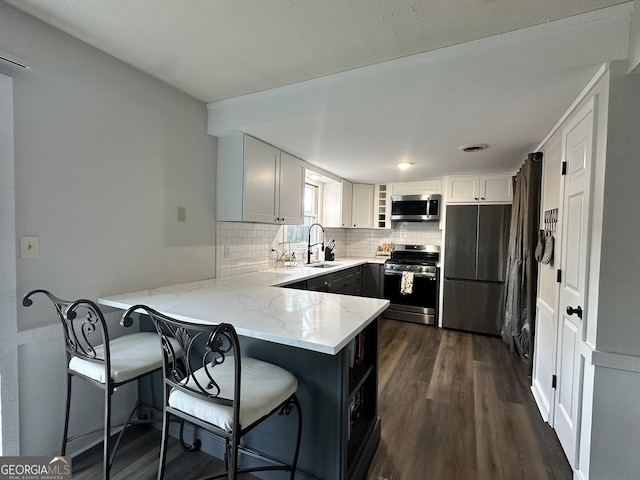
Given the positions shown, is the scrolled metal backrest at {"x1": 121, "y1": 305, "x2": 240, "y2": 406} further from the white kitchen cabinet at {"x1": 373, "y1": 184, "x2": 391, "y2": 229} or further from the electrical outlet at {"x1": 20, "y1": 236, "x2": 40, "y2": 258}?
the white kitchen cabinet at {"x1": 373, "y1": 184, "x2": 391, "y2": 229}

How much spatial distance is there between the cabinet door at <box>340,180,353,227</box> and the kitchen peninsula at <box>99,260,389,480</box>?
2793 mm

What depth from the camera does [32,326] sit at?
1597 millimetres

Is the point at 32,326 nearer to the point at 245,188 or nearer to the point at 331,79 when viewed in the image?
the point at 245,188

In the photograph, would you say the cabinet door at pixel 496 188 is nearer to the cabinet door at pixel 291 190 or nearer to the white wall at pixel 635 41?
the cabinet door at pixel 291 190

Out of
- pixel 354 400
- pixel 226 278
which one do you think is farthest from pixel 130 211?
pixel 354 400

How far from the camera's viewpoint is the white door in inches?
62.8

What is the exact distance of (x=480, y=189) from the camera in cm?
397

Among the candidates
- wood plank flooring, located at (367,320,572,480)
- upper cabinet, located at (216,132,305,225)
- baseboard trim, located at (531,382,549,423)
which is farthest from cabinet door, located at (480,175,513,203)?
upper cabinet, located at (216,132,305,225)

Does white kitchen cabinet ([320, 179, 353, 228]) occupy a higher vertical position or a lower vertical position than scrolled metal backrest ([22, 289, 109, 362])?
higher

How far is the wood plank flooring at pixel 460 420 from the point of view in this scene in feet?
5.62

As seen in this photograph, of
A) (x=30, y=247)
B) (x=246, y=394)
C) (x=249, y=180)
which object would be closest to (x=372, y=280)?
(x=249, y=180)

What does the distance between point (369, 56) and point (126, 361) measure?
2.13 metres

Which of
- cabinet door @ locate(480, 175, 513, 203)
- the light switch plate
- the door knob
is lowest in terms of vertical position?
the door knob

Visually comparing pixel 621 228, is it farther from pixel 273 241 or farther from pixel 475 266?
pixel 273 241
